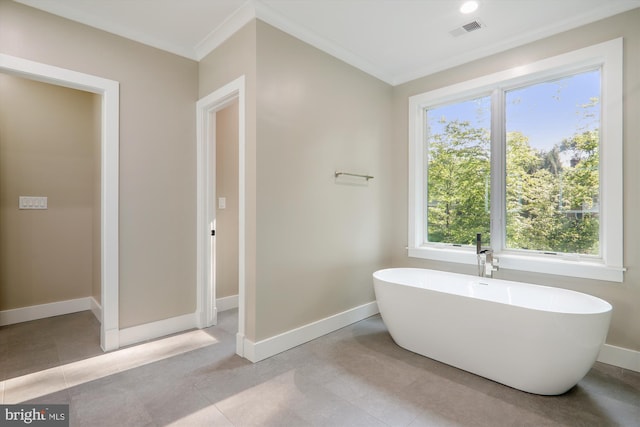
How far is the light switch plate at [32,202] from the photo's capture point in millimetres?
3199

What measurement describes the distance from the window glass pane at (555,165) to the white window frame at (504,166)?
67mm

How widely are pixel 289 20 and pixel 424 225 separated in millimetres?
2406

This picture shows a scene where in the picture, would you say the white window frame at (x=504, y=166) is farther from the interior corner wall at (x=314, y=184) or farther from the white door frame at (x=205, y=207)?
the white door frame at (x=205, y=207)

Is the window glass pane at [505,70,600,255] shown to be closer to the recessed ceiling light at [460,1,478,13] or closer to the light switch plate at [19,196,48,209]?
the recessed ceiling light at [460,1,478,13]

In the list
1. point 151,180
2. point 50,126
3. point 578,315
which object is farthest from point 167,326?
point 578,315

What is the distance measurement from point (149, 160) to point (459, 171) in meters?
2.99

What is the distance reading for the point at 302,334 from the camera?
2701 mm

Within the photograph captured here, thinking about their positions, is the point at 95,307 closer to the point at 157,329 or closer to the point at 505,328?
the point at 157,329

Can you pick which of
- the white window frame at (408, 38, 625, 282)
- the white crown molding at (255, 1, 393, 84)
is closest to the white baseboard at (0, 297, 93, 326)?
the white crown molding at (255, 1, 393, 84)

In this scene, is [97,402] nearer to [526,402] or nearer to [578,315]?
[526,402]

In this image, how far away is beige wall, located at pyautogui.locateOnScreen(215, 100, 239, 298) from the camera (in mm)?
3537

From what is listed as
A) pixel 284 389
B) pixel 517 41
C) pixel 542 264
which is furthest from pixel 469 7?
pixel 284 389

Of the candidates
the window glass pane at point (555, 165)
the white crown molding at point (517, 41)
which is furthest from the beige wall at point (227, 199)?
the window glass pane at point (555, 165)

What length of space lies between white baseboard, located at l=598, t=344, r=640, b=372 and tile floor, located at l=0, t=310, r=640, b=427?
0.06m
